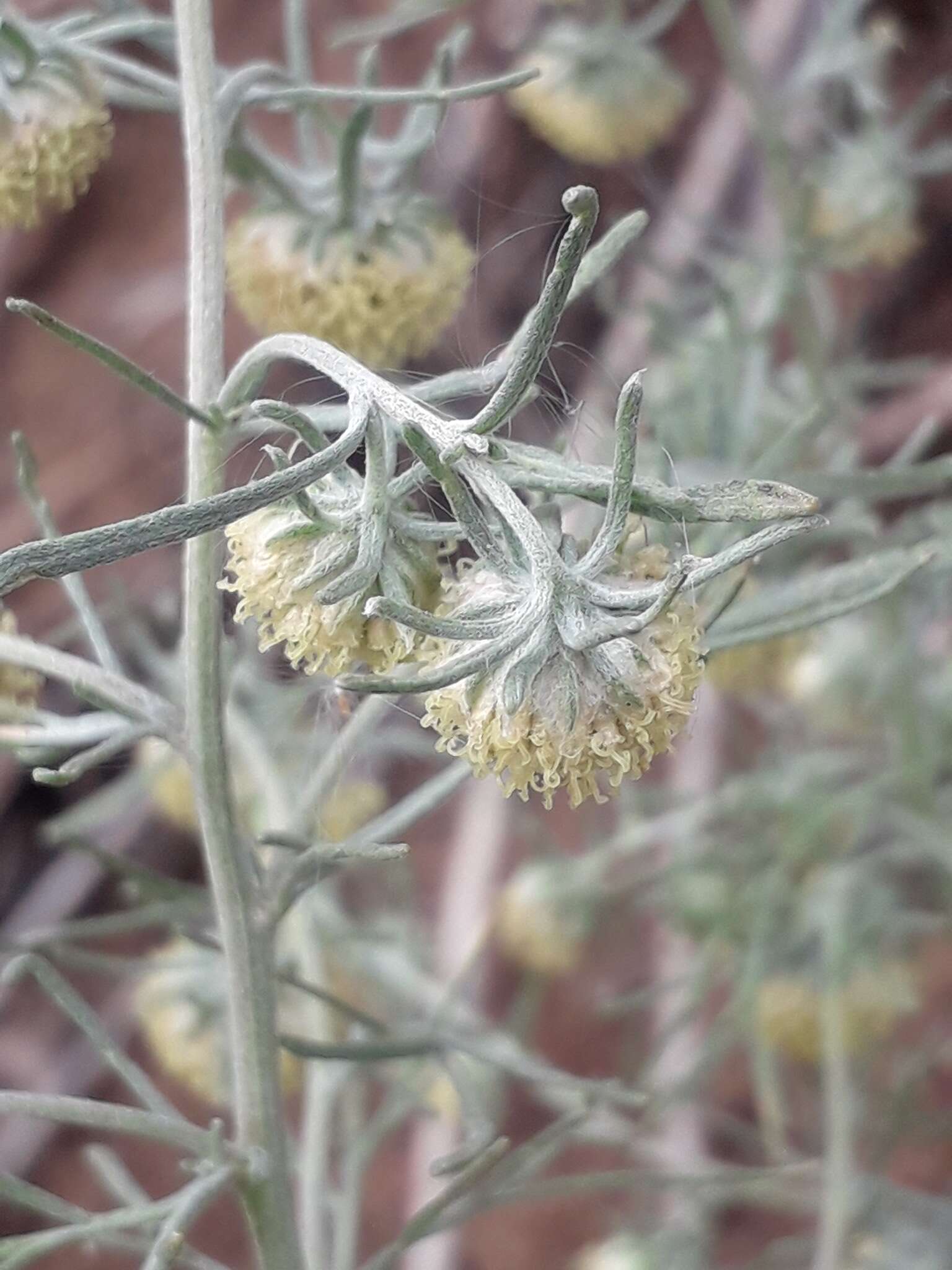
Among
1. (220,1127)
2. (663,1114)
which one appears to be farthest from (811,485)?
(663,1114)

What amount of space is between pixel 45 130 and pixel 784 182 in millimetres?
706

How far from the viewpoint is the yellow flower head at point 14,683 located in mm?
673

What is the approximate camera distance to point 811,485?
0.83 m

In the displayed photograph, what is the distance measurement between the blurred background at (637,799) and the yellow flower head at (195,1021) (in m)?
0.23

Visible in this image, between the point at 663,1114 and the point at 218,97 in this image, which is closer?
the point at 218,97

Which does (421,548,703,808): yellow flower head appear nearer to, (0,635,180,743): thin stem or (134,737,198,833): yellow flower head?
(0,635,180,743): thin stem

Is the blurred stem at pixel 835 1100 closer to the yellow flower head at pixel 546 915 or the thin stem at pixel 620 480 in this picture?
the yellow flower head at pixel 546 915

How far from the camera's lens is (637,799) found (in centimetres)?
141

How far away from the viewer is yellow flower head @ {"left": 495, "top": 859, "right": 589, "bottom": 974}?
149cm

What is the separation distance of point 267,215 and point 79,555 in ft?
1.49

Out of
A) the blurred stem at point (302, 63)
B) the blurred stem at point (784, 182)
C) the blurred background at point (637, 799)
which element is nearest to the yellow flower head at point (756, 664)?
the blurred background at point (637, 799)

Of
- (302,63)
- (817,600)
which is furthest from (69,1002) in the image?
(302,63)

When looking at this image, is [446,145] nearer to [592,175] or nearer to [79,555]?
[592,175]

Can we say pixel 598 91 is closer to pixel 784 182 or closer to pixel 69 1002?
pixel 784 182
